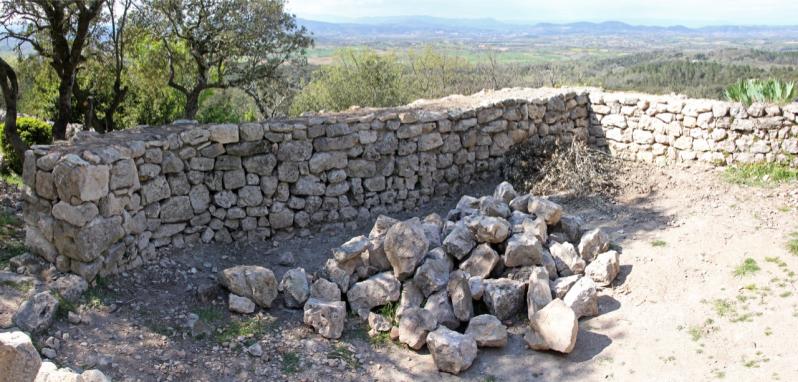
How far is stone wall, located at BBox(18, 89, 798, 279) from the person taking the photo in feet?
19.9

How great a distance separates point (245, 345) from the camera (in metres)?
5.73

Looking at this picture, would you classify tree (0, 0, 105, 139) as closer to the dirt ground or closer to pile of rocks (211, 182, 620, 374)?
the dirt ground

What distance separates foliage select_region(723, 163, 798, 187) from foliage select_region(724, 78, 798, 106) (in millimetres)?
920

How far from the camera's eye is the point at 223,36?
13.9 meters

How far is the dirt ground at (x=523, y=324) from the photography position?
5.32m

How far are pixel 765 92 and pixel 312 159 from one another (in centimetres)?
664

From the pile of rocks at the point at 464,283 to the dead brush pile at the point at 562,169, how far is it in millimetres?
1811

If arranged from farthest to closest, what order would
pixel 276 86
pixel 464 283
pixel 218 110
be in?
pixel 218 110 → pixel 276 86 → pixel 464 283

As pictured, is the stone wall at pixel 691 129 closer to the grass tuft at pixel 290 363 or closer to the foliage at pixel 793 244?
the foliage at pixel 793 244

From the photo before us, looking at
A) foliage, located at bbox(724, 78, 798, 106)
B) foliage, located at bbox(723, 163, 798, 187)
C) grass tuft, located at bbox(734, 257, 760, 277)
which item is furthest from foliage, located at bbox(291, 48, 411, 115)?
grass tuft, located at bbox(734, 257, 760, 277)

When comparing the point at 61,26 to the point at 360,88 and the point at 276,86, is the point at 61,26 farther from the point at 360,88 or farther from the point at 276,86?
the point at 360,88

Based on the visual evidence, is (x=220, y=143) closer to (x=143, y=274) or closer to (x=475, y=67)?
(x=143, y=274)

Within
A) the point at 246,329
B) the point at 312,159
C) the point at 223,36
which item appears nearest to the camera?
the point at 246,329

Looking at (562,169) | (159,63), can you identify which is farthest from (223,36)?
(562,169)
